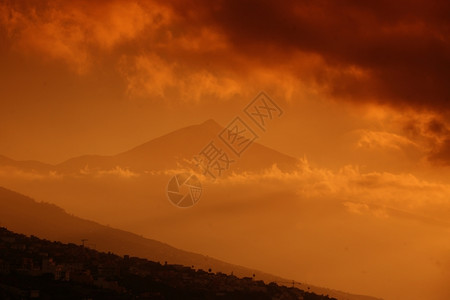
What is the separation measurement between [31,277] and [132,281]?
9538 millimetres

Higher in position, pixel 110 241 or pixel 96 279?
pixel 110 241

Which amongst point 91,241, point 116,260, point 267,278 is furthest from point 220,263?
point 116,260

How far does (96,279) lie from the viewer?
55.6m

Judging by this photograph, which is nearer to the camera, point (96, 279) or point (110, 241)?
point (96, 279)

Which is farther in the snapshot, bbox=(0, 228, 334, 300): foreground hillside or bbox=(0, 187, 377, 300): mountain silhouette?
bbox=(0, 187, 377, 300): mountain silhouette

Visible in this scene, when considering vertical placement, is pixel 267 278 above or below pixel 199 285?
above

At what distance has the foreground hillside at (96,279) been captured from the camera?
50.7 metres

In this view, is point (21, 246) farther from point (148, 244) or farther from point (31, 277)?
point (148, 244)

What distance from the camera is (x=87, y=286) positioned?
5356cm

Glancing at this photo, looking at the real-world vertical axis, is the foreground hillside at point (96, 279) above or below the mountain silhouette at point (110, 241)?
below

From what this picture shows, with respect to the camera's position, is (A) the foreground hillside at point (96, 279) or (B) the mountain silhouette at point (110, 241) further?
(B) the mountain silhouette at point (110, 241)

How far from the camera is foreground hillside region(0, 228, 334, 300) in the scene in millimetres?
50688

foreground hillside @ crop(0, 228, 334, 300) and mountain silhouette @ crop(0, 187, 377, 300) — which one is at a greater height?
mountain silhouette @ crop(0, 187, 377, 300)

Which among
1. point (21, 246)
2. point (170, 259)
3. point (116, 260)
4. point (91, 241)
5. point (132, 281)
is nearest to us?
point (132, 281)
